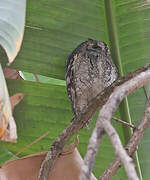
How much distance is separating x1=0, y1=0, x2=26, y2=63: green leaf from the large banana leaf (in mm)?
677

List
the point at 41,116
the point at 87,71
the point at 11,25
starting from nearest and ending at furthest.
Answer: the point at 11,25 → the point at 41,116 → the point at 87,71

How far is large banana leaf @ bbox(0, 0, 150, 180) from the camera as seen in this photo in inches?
77.2

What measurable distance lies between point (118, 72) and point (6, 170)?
867 millimetres

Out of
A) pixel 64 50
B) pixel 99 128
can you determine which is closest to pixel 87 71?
pixel 64 50

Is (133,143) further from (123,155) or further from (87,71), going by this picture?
(87,71)

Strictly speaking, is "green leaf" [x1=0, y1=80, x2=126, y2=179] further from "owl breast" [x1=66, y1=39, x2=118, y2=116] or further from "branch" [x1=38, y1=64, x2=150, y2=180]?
"branch" [x1=38, y1=64, x2=150, y2=180]

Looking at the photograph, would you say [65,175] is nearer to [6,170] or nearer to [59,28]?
[6,170]

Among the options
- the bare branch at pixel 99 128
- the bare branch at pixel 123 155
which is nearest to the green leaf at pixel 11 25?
the bare branch at pixel 99 128

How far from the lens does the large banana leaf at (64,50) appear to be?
1.96m

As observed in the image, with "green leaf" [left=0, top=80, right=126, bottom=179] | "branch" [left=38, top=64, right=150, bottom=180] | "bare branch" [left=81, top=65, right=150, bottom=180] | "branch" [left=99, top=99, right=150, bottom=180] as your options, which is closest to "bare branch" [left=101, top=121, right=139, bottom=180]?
"bare branch" [left=81, top=65, right=150, bottom=180]

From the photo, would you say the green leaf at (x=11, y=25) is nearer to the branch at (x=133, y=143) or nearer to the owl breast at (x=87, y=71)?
the branch at (x=133, y=143)

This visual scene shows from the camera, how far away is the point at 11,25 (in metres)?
1.21

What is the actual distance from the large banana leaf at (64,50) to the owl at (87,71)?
0.18 feet

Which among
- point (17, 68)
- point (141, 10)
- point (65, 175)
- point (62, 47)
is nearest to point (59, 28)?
point (62, 47)
